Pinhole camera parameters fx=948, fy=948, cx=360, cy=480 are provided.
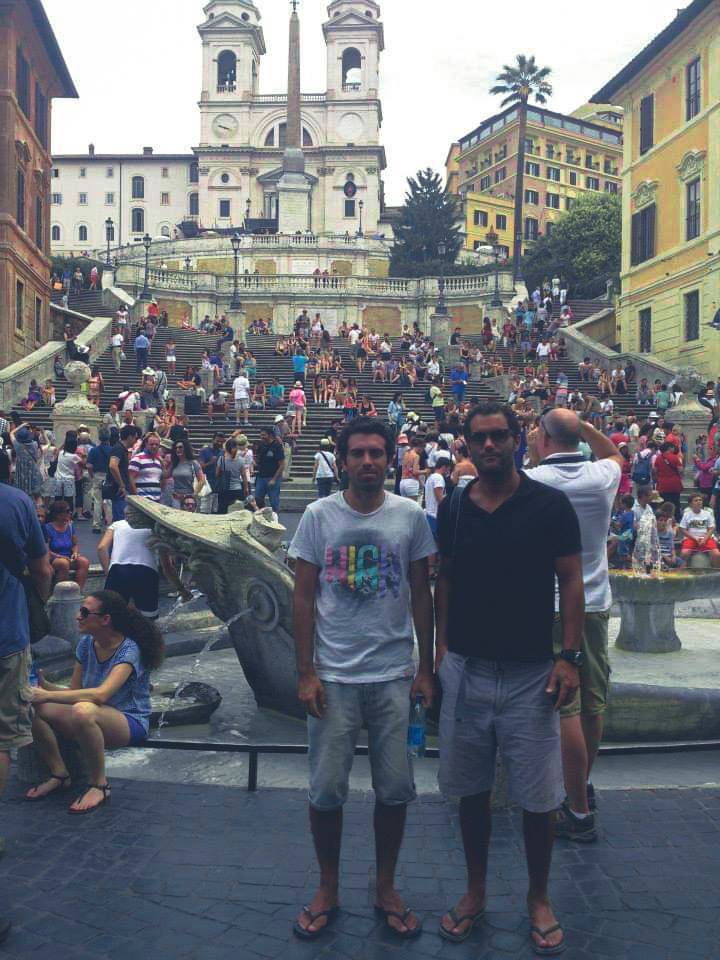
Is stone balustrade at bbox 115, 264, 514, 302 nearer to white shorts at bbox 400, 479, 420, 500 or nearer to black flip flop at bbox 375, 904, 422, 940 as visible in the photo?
white shorts at bbox 400, 479, 420, 500

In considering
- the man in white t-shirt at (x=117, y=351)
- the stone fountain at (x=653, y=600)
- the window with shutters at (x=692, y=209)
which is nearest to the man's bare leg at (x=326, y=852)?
the stone fountain at (x=653, y=600)

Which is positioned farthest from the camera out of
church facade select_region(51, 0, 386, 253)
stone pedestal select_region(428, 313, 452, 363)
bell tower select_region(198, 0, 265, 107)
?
bell tower select_region(198, 0, 265, 107)

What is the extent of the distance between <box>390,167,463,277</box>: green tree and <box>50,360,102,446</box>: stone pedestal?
45.8m

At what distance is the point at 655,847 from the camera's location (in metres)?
4.51

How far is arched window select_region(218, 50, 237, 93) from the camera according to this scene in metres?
91.7

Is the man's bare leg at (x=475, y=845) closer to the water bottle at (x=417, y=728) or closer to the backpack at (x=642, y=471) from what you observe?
the water bottle at (x=417, y=728)

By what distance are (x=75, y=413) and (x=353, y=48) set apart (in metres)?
80.6

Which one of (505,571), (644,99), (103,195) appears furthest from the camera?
(103,195)

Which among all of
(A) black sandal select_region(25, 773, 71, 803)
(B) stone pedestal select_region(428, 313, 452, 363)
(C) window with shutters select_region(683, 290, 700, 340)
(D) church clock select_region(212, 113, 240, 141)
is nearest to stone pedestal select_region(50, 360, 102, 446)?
(A) black sandal select_region(25, 773, 71, 803)

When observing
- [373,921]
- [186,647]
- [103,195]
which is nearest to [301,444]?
[186,647]

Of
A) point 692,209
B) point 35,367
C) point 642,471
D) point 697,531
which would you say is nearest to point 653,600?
point 697,531

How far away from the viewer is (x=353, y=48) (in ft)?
300

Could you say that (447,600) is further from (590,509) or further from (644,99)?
(644,99)

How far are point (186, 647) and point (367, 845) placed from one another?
165 inches
